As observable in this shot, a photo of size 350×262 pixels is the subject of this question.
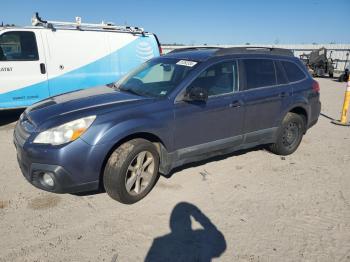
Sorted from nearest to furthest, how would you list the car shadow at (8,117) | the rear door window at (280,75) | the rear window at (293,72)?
the rear door window at (280,75) → the rear window at (293,72) → the car shadow at (8,117)

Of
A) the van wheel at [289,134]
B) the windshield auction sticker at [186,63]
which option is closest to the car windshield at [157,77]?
the windshield auction sticker at [186,63]

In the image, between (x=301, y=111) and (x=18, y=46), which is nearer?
(x=301, y=111)

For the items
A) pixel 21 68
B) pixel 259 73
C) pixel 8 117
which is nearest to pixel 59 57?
pixel 21 68

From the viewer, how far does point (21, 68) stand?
632 cm

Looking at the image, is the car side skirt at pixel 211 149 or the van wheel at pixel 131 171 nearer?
the van wheel at pixel 131 171

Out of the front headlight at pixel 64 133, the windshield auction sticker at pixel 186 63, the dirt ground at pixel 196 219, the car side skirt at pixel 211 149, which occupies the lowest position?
the dirt ground at pixel 196 219

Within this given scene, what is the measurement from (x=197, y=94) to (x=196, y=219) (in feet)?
4.71

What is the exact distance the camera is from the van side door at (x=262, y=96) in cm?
436

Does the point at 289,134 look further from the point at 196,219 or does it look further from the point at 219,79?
the point at 196,219

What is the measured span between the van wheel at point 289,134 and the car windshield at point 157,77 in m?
2.05

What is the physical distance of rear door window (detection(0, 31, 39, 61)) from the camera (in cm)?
617

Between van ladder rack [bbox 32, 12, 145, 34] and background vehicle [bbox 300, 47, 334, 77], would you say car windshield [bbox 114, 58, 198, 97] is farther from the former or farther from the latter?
background vehicle [bbox 300, 47, 334, 77]

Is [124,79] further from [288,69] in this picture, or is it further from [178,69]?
[288,69]

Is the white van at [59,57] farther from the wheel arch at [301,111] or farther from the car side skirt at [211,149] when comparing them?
the wheel arch at [301,111]
